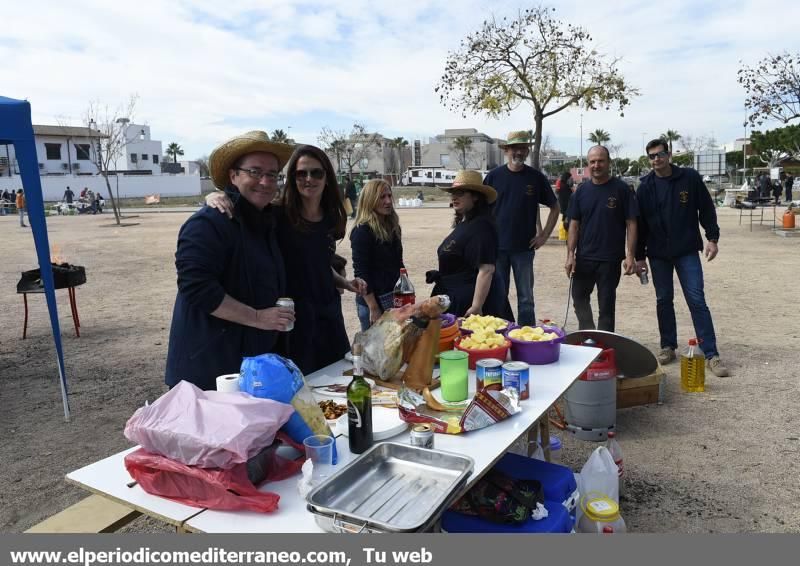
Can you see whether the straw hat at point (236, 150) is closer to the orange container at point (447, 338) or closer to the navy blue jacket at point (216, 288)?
the navy blue jacket at point (216, 288)

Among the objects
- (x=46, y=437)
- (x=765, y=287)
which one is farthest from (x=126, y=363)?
(x=765, y=287)

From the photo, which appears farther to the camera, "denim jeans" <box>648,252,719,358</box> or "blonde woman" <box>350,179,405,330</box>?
"denim jeans" <box>648,252,719,358</box>

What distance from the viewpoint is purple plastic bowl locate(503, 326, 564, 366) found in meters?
3.02

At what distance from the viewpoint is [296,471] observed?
1.96m

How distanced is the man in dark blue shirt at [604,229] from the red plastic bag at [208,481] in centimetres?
398

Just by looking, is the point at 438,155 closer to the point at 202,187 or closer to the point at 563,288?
the point at 202,187

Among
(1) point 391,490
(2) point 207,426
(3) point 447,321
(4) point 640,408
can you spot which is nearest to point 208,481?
(2) point 207,426

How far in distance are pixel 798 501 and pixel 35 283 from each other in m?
7.49

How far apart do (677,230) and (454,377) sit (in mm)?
3458

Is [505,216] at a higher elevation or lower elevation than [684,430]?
higher

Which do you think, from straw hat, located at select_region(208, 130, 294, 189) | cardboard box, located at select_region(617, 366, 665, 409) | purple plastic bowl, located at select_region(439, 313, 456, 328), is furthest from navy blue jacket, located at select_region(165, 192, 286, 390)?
cardboard box, located at select_region(617, 366, 665, 409)

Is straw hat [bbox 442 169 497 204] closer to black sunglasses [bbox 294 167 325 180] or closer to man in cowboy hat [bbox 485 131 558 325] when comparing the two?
black sunglasses [bbox 294 167 325 180]

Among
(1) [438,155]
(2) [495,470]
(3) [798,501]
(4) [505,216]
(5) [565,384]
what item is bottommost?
(3) [798,501]

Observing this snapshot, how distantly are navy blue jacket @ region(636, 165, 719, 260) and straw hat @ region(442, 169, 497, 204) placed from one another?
1.83 metres
